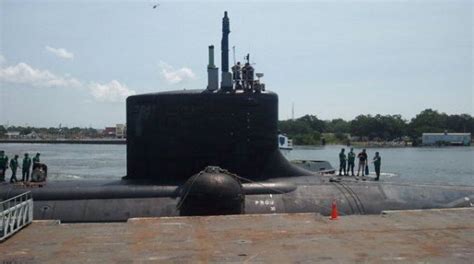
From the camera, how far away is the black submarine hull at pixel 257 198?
55.3ft

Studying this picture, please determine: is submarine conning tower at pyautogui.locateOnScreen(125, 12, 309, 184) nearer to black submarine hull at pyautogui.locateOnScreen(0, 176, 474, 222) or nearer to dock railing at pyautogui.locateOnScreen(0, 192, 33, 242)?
black submarine hull at pyautogui.locateOnScreen(0, 176, 474, 222)

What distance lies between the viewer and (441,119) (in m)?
144

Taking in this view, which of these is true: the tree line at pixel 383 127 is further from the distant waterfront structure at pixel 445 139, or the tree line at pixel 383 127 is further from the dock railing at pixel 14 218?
the dock railing at pixel 14 218

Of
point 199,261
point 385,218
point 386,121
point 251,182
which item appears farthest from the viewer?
point 386,121

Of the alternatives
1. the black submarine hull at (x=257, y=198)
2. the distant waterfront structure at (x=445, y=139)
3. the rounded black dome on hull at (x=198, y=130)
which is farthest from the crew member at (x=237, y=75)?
the distant waterfront structure at (x=445, y=139)

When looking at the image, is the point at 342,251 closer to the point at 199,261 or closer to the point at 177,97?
the point at 199,261

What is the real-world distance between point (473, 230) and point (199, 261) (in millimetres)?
5710

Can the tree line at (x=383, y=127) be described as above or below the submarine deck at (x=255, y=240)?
above

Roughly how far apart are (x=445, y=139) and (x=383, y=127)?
1344cm

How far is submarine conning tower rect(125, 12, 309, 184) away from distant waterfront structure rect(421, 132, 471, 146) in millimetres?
116038

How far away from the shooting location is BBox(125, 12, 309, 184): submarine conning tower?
1795 centimetres

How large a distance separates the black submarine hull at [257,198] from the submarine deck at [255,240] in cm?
427

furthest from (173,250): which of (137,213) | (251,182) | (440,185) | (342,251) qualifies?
(440,185)

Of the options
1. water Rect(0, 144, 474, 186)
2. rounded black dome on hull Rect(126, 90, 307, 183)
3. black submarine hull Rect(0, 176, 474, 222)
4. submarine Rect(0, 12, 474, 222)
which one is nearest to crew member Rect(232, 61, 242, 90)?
submarine Rect(0, 12, 474, 222)
